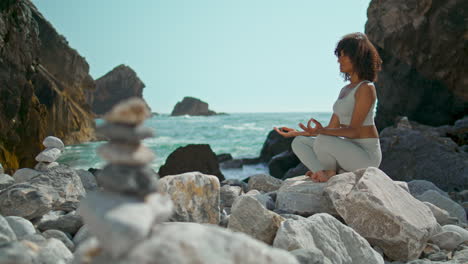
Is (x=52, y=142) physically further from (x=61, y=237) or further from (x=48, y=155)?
(x=61, y=237)

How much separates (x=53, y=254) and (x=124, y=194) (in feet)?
3.04

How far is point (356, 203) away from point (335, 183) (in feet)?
1.28

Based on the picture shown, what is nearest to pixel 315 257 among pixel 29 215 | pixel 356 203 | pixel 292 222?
pixel 292 222

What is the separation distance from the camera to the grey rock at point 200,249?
115 cm

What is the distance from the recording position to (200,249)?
1.20 meters

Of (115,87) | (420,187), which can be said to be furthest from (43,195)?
(115,87)

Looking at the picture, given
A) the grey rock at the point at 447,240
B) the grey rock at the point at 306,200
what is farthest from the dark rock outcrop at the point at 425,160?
the grey rock at the point at 306,200

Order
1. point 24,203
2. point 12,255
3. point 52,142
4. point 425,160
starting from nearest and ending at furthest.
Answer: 1. point 12,255
2. point 24,203
3. point 52,142
4. point 425,160

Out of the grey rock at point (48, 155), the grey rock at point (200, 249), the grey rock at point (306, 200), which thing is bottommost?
the grey rock at point (306, 200)

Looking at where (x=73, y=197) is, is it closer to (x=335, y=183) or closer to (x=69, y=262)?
(x=69, y=262)

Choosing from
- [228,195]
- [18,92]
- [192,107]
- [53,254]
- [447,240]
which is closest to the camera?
[53,254]

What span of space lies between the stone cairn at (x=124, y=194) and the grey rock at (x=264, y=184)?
4326mm

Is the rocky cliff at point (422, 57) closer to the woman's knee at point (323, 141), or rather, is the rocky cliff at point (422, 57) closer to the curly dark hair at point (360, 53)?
the curly dark hair at point (360, 53)

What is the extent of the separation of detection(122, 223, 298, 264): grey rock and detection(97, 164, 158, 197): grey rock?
14 cm
